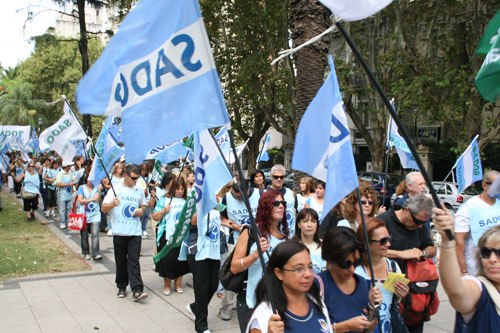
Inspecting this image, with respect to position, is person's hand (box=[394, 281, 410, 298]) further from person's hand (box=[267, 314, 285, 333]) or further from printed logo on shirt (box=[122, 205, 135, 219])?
printed logo on shirt (box=[122, 205, 135, 219])

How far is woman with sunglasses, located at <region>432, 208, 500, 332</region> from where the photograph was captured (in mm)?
2402

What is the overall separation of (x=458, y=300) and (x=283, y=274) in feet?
3.20

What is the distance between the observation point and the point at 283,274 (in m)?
2.97

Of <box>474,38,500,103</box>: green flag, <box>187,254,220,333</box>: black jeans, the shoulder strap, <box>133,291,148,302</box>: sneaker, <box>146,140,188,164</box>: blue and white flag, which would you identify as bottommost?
<box>133,291,148,302</box>: sneaker

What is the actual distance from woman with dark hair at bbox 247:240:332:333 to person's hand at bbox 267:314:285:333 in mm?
20

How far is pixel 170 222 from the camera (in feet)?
23.4

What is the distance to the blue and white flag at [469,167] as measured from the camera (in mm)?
7926

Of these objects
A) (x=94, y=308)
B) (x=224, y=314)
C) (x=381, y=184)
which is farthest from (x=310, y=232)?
(x=381, y=184)

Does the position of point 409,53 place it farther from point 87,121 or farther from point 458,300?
point 458,300

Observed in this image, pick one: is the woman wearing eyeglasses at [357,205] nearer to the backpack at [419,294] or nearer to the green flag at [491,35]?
Result: the backpack at [419,294]

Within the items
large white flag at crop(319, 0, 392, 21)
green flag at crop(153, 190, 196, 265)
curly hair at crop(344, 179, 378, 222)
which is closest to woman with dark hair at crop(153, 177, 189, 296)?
green flag at crop(153, 190, 196, 265)

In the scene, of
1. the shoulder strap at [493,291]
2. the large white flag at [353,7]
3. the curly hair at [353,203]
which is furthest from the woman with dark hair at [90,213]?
the shoulder strap at [493,291]

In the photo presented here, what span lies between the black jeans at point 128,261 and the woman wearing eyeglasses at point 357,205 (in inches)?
125

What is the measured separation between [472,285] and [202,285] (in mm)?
3797
